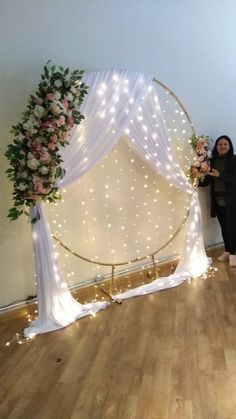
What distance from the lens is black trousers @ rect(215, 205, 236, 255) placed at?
14.3 feet

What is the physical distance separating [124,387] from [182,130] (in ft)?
8.94

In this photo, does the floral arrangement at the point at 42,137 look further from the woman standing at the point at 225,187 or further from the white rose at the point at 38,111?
the woman standing at the point at 225,187

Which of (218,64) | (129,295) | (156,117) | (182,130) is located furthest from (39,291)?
(218,64)

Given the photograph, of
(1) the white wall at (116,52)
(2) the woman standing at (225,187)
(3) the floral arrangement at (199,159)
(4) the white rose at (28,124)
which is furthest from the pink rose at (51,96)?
(2) the woman standing at (225,187)

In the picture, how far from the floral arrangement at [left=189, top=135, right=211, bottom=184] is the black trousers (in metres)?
0.57

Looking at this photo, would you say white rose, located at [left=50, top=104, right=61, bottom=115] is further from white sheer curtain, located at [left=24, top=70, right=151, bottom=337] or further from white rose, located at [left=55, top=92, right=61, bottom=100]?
white sheer curtain, located at [left=24, top=70, right=151, bottom=337]

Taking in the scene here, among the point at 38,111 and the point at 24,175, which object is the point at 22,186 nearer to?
the point at 24,175

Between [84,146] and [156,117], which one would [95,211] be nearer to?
[84,146]

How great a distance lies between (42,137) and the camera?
286 cm

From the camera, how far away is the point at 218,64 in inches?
180

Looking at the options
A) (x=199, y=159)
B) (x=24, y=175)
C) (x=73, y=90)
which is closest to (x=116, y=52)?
(x=73, y=90)

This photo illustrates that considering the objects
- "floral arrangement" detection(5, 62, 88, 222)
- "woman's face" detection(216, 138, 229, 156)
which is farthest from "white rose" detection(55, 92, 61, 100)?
"woman's face" detection(216, 138, 229, 156)

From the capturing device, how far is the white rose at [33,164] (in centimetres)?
281

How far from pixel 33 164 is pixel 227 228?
248 centimetres
